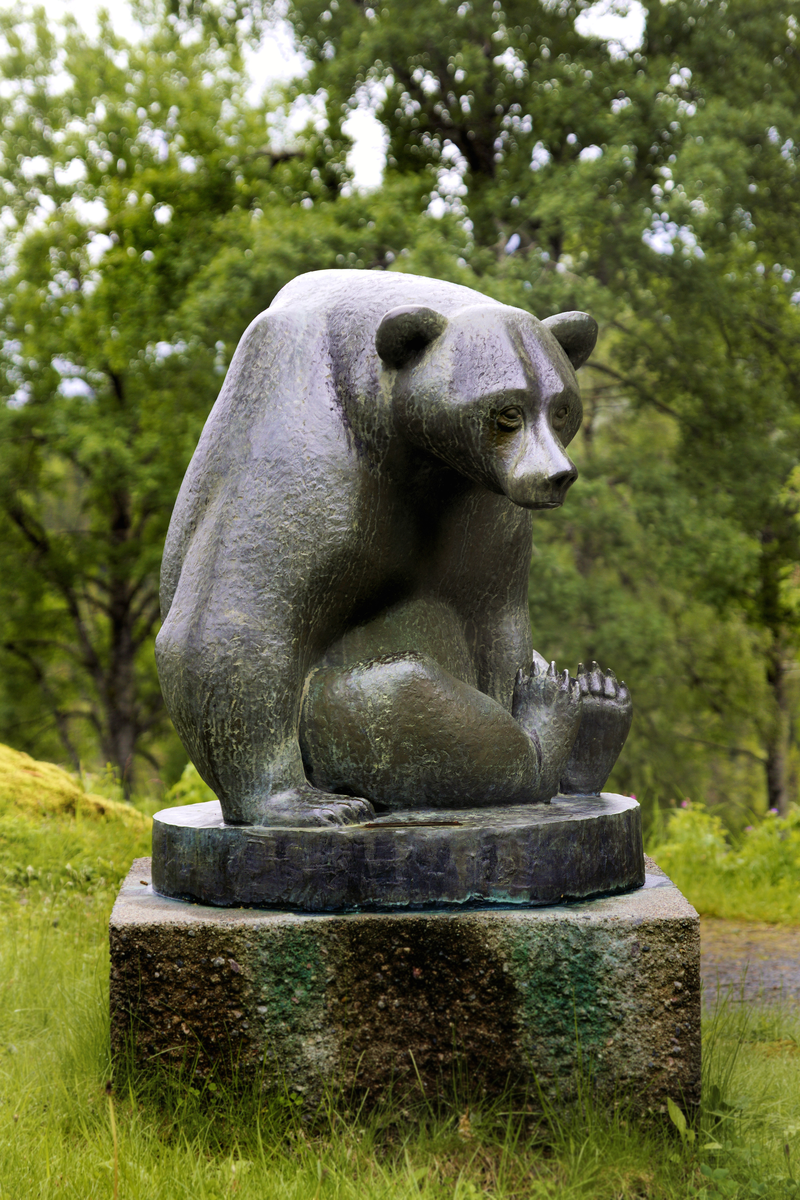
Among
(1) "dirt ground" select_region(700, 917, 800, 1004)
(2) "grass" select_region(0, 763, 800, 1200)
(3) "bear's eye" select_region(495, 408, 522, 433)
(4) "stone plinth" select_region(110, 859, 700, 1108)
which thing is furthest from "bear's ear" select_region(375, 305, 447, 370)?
(1) "dirt ground" select_region(700, 917, 800, 1004)

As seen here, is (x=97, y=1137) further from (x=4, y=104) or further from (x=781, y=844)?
(x=4, y=104)

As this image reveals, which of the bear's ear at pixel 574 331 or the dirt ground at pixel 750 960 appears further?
the dirt ground at pixel 750 960

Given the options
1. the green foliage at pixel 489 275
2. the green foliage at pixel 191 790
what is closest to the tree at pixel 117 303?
the green foliage at pixel 489 275

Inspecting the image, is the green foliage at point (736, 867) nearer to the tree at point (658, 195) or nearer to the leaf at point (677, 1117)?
the leaf at point (677, 1117)

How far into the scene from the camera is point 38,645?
17.0 m

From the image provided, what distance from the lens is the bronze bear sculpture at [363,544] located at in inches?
103

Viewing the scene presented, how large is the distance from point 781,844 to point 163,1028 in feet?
14.4

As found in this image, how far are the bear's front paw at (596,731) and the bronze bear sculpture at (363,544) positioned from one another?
0.50 feet

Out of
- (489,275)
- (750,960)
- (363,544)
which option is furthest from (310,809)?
(489,275)

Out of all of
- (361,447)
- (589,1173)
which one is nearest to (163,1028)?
(589,1173)

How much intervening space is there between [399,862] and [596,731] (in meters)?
0.88

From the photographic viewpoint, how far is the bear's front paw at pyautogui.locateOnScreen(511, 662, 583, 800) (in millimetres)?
2977

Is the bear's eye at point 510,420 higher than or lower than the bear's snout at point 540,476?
higher

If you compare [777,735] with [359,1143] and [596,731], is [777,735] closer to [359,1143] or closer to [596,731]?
[596,731]
